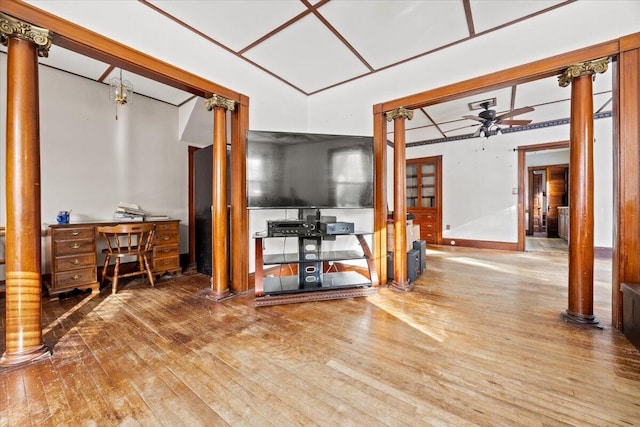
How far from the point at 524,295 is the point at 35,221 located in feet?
13.6

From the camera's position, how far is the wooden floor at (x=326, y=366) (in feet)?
3.76

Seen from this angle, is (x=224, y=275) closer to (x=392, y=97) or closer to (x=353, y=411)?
(x=353, y=411)

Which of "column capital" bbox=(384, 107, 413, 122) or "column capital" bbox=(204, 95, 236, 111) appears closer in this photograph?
"column capital" bbox=(204, 95, 236, 111)

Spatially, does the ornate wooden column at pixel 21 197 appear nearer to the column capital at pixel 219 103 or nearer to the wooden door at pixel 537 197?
the column capital at pixel 219 103

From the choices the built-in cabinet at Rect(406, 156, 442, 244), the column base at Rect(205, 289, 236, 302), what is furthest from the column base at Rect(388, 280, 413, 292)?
the built-in cabinet at Rect(406, 156, 442, 244)

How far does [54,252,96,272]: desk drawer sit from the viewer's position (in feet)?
8.44

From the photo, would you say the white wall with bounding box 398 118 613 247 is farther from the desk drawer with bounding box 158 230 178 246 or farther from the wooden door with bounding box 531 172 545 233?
the desk drawer with bounding box 158 230 178 246

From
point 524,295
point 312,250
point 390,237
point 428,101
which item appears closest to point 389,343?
point 312,250

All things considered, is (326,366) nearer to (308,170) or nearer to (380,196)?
(308,170)

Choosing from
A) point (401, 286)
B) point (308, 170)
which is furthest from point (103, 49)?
point (401, 286)

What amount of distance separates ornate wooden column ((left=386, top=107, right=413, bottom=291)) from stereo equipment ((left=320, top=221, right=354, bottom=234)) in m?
0.64

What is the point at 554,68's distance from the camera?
2092 millimetres

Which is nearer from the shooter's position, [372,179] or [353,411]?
[353,411]

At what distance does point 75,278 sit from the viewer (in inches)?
104
